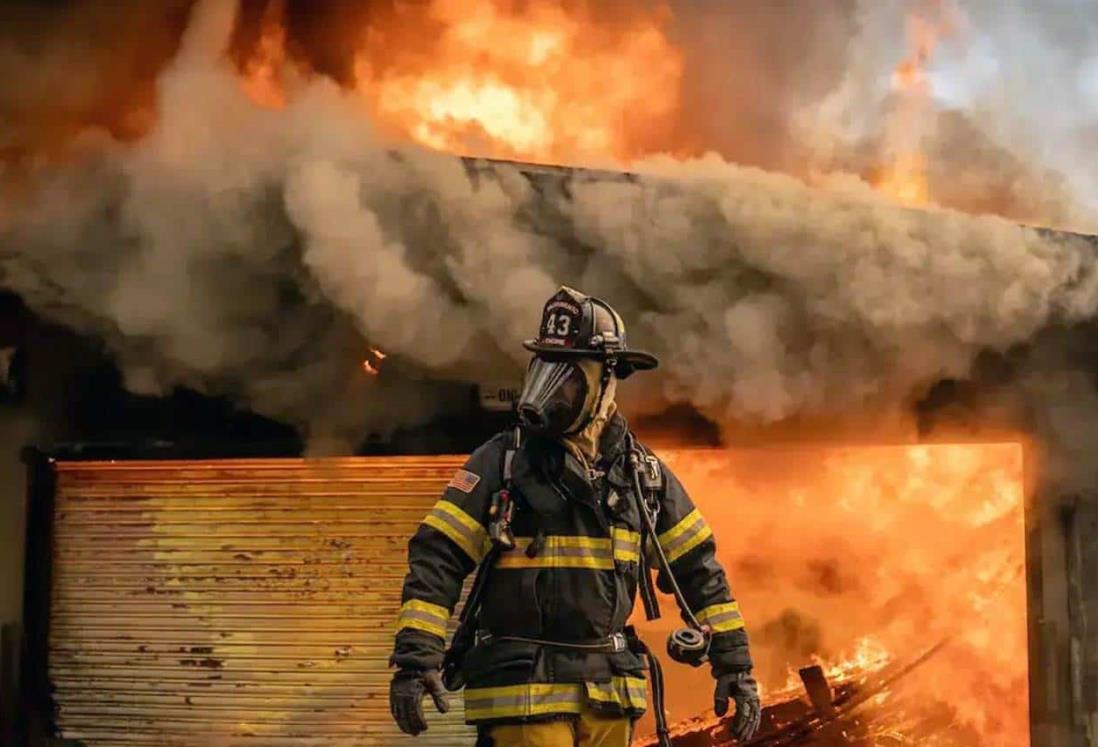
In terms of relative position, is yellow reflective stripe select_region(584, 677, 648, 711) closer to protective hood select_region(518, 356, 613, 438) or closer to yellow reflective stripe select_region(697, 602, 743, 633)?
yellow reflective stripe select_region(697, 602, 743, 633)

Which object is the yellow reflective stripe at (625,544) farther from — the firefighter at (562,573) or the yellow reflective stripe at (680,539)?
the yellow reflective stripe at (680,539)

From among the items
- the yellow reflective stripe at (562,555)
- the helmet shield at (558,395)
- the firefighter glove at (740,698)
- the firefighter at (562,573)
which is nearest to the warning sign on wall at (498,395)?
the firefighter at (562,573)

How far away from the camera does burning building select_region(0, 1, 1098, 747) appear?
19.6 ft

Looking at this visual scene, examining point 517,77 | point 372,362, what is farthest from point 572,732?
point 517,77

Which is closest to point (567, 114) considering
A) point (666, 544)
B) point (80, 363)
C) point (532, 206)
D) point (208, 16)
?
point (532, 206)

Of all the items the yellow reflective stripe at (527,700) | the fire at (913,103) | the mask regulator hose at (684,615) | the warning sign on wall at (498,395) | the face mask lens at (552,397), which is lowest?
the yellow reflective stripe at (527,700)

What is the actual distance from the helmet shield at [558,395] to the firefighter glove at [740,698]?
44.1 inches

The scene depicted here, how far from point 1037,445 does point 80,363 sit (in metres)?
5.55

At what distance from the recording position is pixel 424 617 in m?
3.90

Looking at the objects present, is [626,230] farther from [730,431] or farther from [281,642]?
[281,642]

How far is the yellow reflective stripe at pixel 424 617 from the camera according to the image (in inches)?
153

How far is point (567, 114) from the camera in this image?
775 centimetres

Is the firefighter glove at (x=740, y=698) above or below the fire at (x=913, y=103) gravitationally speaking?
below

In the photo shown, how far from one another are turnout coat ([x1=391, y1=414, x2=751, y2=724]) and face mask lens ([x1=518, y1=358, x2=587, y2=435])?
0.11 m
